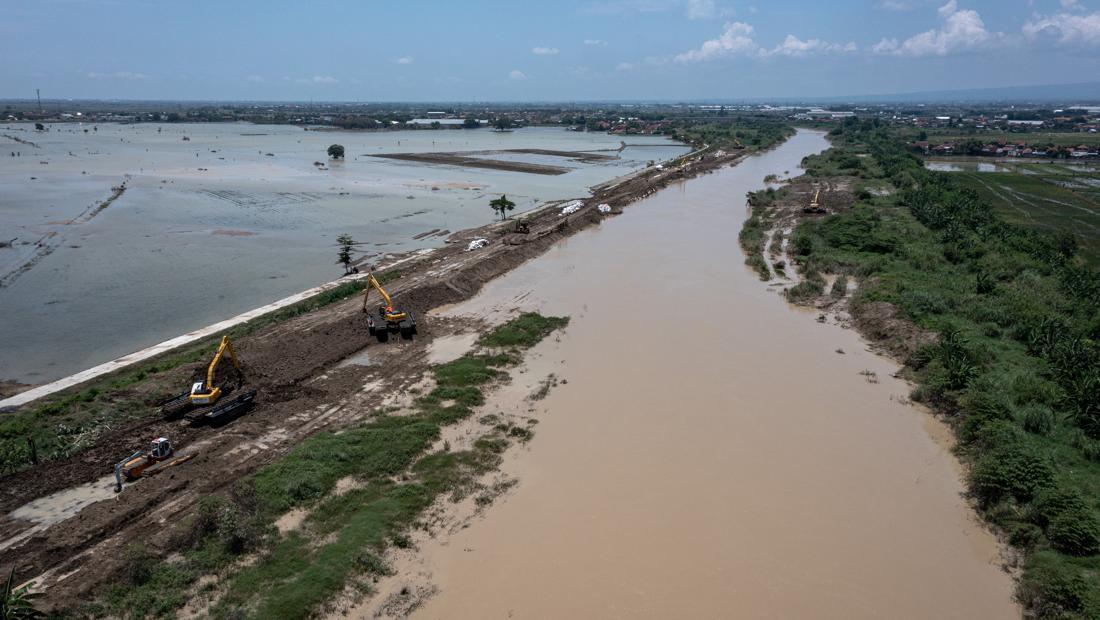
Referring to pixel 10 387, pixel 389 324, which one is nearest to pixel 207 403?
→ pixel 389 324

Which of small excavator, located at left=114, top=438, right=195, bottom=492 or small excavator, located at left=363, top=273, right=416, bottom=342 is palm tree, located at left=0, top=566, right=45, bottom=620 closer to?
small excavator, located at left=114, top=438, right=195, bottom=492

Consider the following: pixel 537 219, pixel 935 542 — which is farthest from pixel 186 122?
pixel 935 542

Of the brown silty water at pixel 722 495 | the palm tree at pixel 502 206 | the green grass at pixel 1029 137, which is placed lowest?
the brown silty water at pixel 722 495

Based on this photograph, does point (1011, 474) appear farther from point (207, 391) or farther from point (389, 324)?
point (207, 391)

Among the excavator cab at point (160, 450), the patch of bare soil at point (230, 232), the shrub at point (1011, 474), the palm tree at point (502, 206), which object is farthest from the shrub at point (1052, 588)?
the patch of bare soil at point (230, 232)

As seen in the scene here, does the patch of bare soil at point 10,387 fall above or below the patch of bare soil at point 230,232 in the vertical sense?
below

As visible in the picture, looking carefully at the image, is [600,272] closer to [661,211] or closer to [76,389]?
[661,211]

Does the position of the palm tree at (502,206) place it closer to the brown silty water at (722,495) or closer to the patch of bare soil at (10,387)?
the brown silty water at (722,495)
